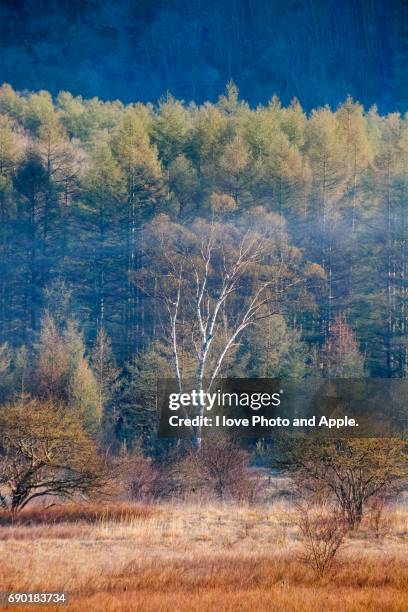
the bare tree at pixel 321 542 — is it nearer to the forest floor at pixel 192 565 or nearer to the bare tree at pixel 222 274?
the forest floor at pixel 192 565

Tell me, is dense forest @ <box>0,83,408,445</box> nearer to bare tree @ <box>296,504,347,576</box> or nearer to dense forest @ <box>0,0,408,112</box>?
dense forest @ <box>0,0,408,112</box>

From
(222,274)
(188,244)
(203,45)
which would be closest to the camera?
(222,274)

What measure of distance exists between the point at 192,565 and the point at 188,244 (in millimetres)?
9813

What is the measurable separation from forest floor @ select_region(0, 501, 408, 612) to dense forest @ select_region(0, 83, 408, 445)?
5089 mm

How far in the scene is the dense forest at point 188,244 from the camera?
1744cm

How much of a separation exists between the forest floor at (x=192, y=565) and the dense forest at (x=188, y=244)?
5.09 meters

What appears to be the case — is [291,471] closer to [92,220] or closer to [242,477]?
[242,477]

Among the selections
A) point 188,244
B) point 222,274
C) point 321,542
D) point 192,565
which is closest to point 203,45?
point 188,244

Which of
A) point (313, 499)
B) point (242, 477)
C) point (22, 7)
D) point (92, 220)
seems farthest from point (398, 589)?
point (92, 220)

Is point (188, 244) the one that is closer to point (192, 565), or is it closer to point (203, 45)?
point (203, 45)

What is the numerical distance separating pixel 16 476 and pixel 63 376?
6185 millimetres

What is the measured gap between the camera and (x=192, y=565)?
30.1 feet

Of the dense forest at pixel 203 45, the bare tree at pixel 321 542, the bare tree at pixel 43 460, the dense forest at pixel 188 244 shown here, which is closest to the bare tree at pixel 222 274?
the dense forest at pixel 188 244

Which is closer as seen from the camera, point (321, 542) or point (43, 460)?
point (321, 542)
